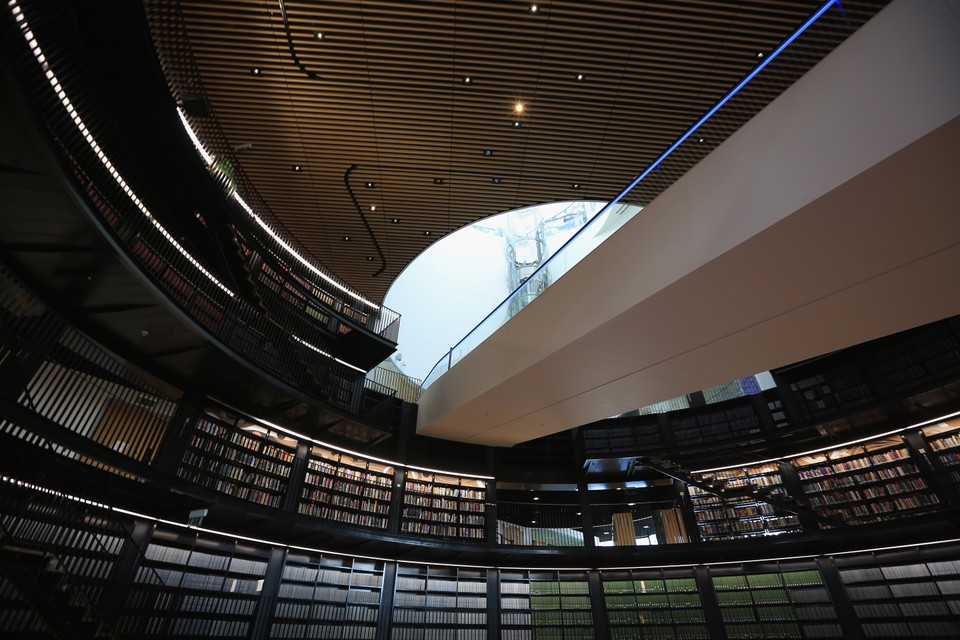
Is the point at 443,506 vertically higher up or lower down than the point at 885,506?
higher up

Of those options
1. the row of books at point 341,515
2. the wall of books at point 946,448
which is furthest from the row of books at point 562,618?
the wall of books at point 946,448

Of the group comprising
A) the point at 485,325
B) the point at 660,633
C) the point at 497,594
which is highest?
the point at 485,325

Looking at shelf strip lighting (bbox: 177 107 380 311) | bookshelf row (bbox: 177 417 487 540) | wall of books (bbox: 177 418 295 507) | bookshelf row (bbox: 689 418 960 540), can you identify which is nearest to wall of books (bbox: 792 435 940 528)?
bookshelf row (bbox: 689 418 960 540)

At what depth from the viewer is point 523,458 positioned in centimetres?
1005

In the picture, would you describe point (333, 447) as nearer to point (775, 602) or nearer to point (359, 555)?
point (359, 555)

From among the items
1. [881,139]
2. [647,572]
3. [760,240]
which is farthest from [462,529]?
[881,139]

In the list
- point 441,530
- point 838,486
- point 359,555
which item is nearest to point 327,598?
point 359,555

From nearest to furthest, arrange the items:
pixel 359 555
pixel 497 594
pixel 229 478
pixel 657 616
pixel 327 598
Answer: pixel 229 478 → pixel 327 598 → pixel 359 555 → pixel 657 616 → pixel 497 594

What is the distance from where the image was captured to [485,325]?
7637mm

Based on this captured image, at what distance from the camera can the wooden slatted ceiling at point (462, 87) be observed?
552cm

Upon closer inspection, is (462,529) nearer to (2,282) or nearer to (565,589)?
(565,589)

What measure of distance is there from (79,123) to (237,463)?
4.46 meters

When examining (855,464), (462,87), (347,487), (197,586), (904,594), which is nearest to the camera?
(197,586)

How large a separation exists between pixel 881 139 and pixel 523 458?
8382 millimetres
